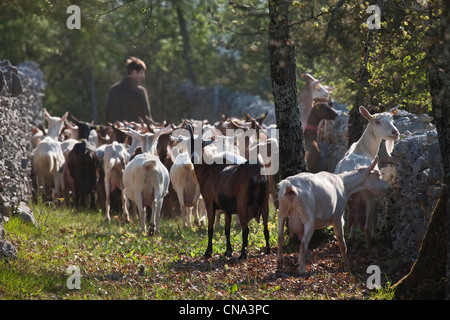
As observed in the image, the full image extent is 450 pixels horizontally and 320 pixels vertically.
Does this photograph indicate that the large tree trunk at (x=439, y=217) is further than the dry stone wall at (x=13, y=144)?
No

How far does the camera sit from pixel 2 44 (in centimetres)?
2641

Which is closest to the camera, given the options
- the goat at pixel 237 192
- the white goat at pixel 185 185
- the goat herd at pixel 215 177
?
the goat herd at pixel 215 177

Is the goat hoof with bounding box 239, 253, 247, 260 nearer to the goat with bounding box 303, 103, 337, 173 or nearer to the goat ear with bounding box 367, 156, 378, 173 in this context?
the goat ear with bounding box 367, 156, 378, 173

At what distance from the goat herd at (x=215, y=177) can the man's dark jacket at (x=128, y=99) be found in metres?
1.86

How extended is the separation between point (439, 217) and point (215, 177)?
12.5ft

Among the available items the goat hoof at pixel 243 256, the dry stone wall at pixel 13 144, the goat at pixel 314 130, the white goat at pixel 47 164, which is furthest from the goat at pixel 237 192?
the white goat at pixel 47 164

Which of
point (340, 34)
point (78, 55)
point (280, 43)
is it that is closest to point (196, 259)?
point (280, 43)

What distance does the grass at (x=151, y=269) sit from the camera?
780 centimetres

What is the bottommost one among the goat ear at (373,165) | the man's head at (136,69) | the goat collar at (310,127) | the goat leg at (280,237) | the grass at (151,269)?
the grass at (151,269)

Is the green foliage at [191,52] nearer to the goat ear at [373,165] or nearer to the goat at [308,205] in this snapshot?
the goat ear at [373,165]

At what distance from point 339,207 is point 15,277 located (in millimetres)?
3931

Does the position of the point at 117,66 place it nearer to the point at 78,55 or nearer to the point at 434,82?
the point at 78,55

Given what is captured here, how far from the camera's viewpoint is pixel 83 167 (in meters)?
15.6

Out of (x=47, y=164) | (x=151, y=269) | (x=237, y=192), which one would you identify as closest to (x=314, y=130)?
(x=237, y=192)
